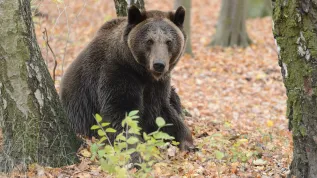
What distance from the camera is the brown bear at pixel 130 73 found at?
641 centimetres

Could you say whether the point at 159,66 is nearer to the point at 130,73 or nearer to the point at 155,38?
the point at 155,38

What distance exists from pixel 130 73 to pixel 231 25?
11435mm

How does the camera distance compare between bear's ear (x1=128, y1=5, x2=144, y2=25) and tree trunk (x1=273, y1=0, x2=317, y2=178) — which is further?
bear's ear (x1=128, y1=5, x2=144, y2=25)

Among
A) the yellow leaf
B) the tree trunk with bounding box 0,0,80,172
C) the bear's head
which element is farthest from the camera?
the yellow leaf

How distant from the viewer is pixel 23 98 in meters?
5.10

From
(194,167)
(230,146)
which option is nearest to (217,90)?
(230,146)

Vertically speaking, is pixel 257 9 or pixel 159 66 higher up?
pixel 257 9

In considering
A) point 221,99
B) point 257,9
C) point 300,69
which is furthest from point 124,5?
point 257,9

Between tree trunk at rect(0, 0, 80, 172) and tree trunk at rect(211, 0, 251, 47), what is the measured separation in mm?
12641

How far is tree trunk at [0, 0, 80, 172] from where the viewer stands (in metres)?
5.03

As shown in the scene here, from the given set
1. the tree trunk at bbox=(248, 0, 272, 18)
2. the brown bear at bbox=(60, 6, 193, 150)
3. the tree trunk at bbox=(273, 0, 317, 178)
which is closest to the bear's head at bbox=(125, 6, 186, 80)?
the brown bear at bbox=(60, 6, 193, 150)

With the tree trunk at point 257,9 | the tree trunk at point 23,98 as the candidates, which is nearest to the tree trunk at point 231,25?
the tree trunk at point 257,9

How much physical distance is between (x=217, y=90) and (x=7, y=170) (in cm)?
804

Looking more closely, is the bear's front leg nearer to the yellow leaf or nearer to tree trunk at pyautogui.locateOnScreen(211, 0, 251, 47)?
the yellow leaf
